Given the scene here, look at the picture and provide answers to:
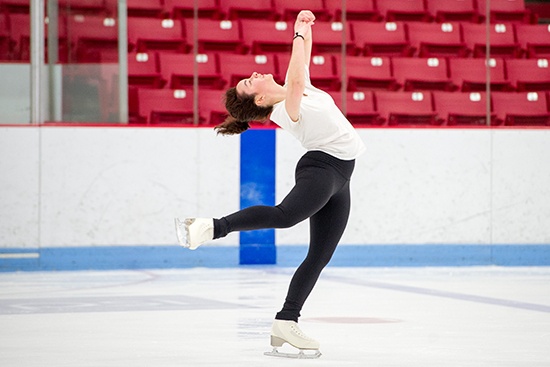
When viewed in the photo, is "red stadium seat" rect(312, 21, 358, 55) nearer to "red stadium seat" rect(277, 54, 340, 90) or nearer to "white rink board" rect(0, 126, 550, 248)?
"red stadium seat" rect(277, 54, 340, 90)

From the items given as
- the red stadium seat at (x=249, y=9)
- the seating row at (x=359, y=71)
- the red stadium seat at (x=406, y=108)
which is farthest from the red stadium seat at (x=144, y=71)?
the red stadium seat at (x=406, y=108)

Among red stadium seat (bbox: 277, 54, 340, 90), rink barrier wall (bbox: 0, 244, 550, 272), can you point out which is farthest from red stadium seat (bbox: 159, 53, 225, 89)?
rink barrier wall (bbox: 0, 244, 550, 272)

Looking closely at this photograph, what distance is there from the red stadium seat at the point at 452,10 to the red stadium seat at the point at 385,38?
1.67 ft

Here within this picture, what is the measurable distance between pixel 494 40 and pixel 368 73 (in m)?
1.44

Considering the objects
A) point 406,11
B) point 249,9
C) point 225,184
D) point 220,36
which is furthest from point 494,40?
point 225,184

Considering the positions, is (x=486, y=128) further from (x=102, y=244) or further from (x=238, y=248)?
(x=102, y=244)

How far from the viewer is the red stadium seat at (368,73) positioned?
22.7ft

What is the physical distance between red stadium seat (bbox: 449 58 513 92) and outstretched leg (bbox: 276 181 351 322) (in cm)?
454

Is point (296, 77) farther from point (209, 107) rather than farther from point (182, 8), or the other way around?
point (182, 8)

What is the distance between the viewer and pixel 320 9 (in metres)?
6.96

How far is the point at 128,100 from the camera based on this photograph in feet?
21.1

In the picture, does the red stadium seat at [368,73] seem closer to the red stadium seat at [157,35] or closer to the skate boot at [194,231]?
the red stadium seat at [157,35]

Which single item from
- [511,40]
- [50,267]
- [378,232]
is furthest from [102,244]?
[511,40]

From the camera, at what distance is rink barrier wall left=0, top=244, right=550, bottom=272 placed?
20.3 feet
